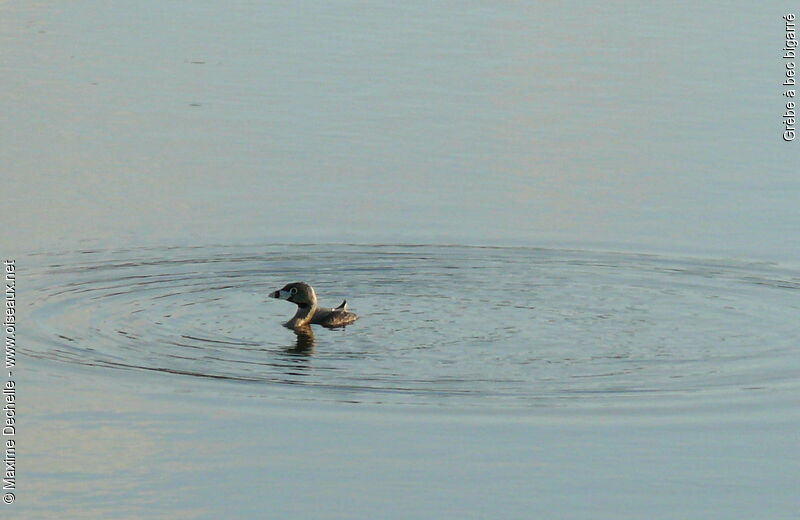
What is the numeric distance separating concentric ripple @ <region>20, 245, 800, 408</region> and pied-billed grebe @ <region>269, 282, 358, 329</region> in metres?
0.26

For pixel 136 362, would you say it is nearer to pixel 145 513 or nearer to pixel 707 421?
pixel 145 513

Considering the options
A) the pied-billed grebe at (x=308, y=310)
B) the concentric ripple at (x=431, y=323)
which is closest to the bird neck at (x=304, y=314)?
the pied-billed grebe at (x=308, y=310)

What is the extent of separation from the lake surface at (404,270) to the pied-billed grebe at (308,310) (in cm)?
33

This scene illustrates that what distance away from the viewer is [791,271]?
838 inches

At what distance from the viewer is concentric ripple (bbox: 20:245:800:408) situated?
1725 cm

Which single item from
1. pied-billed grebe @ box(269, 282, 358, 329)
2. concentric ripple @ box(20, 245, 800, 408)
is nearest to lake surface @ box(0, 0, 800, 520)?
concentric ripple @ box(20, 245, 800, 408)

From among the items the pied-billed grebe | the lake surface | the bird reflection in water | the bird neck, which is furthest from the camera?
the bird neck

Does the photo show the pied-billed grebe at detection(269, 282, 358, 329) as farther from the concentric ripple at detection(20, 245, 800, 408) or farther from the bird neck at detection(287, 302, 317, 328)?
the concentric ripple at detection(20, 245, 800, 408)

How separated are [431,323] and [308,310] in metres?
1.61

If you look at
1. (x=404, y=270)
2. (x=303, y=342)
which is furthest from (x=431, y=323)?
(x=404, y=270)

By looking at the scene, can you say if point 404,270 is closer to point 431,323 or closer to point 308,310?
point 308,310

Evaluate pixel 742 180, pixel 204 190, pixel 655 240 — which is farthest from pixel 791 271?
pixel 204 190

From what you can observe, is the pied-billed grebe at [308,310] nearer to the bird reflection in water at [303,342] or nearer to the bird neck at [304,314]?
the bird neck at [304,314]

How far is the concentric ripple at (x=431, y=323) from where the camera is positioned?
1725cm
